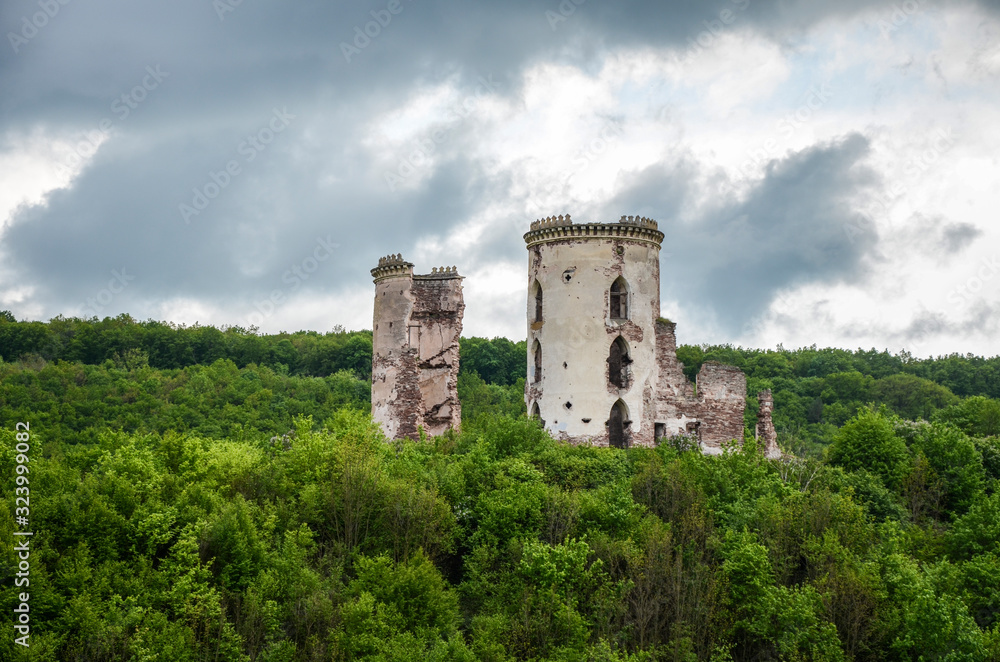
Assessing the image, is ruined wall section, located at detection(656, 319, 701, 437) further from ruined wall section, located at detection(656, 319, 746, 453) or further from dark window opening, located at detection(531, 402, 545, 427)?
dark window opening, located at detection(531, 402, 545, 427)

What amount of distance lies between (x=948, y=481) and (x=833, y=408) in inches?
1168

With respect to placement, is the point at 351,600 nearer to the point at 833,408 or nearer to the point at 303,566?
the point at 303,566

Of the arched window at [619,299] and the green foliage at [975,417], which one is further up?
the arched window at [619,299]

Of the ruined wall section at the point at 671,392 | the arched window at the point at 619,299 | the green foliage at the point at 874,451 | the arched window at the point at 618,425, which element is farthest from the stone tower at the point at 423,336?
the green foliage at the point at 874,451

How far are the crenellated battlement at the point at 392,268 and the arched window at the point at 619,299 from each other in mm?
6562

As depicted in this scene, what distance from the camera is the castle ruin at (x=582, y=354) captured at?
32.4 meters

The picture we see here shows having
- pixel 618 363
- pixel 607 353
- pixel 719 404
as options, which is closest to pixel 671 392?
pixel 719 404

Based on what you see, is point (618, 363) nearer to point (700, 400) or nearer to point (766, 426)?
point (700, 400)

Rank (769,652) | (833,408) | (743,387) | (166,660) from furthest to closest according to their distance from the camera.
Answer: (833,408) → (743,387) → (769,652) → (166,660)

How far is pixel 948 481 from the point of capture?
3139cm

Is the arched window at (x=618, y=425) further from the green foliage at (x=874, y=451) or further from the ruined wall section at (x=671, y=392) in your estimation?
the green foliage at (x=874, y=451)

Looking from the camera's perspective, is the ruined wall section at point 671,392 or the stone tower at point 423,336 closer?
the ruined wall section at point 671,392

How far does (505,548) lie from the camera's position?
26.8m

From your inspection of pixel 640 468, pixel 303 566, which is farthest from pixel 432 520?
pixel 640 468
